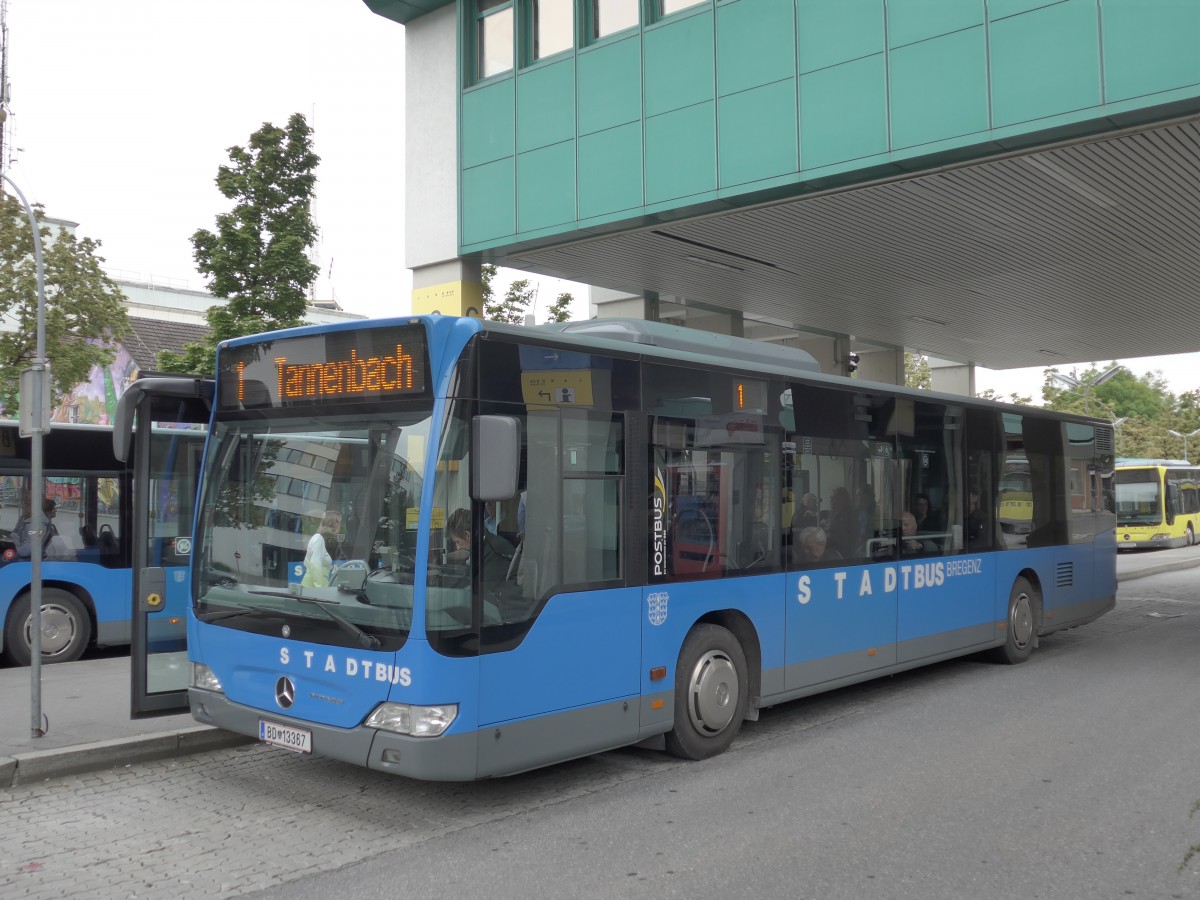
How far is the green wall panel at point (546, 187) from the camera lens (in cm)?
1564

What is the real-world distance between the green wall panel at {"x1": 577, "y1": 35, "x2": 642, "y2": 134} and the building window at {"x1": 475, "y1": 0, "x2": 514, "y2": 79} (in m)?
1.72

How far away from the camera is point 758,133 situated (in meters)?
13.6

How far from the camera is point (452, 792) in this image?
6.69 m

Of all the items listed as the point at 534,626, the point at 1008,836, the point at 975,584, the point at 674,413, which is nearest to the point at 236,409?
the point at 534,626

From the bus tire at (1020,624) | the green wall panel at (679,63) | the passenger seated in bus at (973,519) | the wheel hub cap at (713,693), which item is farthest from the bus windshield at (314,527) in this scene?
the green wall panel at (679,63)

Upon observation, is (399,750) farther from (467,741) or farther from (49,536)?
(49,536)

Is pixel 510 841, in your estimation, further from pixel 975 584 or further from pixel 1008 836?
pixel 975 584

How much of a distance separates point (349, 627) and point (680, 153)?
33.9 ft

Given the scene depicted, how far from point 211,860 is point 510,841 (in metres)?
1.56

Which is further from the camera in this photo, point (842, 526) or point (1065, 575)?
point (1065, 575)

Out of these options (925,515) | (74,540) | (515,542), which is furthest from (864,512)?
(74,540)

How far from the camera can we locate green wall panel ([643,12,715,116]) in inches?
557

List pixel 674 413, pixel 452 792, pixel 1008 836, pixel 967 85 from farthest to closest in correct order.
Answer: pixel 967 85 → pixel 674 413 → pixel 452 792 → pixel 1008 836

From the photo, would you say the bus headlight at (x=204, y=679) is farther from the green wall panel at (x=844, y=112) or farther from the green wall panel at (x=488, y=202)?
the green wall panel at (x=488, y=202)
